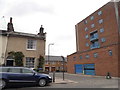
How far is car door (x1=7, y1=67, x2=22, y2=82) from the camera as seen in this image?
11695 mm

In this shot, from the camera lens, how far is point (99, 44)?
140 ft

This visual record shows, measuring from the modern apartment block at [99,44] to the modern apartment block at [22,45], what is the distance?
15.1 meters

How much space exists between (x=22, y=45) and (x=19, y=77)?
25.0ft

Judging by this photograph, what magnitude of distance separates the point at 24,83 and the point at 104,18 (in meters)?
34.1

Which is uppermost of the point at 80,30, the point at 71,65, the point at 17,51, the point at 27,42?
the point at 80,30

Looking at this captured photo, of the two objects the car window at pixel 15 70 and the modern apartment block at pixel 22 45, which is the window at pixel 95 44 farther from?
the car window at pixel 15 70

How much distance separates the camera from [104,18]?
40.8 metres

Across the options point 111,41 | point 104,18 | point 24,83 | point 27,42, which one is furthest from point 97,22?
point 24,83

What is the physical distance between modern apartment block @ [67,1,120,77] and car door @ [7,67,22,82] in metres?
20.6

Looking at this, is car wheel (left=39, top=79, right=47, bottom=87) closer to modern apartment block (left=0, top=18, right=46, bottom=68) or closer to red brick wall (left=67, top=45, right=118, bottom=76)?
modern apartment block (left=0, top=18, right=46, bottom=68)

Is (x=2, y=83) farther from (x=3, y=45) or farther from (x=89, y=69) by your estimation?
(x=89, y=69)

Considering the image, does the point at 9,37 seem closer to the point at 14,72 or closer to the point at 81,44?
the point at 14,72

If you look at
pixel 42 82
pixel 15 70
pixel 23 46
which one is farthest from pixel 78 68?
pixel 15 70

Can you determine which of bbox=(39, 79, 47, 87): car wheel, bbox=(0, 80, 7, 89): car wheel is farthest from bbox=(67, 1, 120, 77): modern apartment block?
bbox=(0, 80, 7, 89): car wheel
